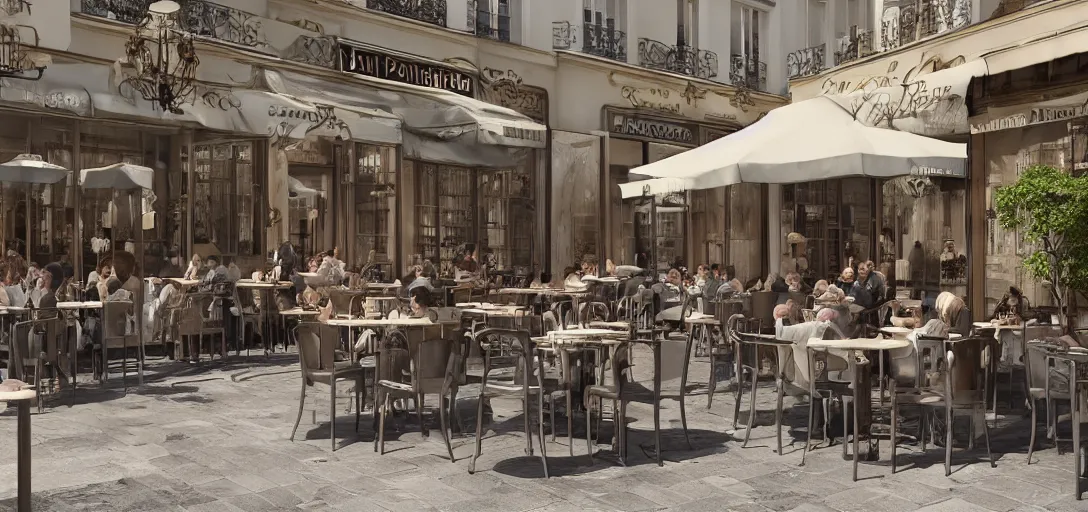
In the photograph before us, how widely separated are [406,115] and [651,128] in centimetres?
784

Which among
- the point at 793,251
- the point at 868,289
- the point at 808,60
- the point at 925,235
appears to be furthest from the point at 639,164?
the point at 868,289

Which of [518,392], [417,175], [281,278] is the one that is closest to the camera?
[518,392]

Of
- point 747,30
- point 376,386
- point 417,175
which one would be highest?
point 747,30

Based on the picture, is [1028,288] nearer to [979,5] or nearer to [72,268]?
[979,5]

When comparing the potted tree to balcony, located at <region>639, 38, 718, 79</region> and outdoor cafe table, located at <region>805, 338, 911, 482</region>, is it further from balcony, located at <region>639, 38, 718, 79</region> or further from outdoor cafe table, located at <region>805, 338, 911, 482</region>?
balcony, located at <region>639, 38, 718, 79</region>

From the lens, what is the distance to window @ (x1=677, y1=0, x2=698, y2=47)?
22.4 metres

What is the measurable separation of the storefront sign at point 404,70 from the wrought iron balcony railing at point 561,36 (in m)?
2.42

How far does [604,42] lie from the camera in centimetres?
2089

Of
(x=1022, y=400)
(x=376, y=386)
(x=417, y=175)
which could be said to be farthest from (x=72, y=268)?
(x=1022, y=400)

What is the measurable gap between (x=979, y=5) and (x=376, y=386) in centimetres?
1038

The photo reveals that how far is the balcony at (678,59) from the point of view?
21.6 m

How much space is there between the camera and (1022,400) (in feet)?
28.6

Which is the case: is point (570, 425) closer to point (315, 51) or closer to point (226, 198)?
point (226, 198)

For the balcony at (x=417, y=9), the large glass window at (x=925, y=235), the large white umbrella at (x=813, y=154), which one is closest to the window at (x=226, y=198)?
the balcony at (x=417, y=9)
